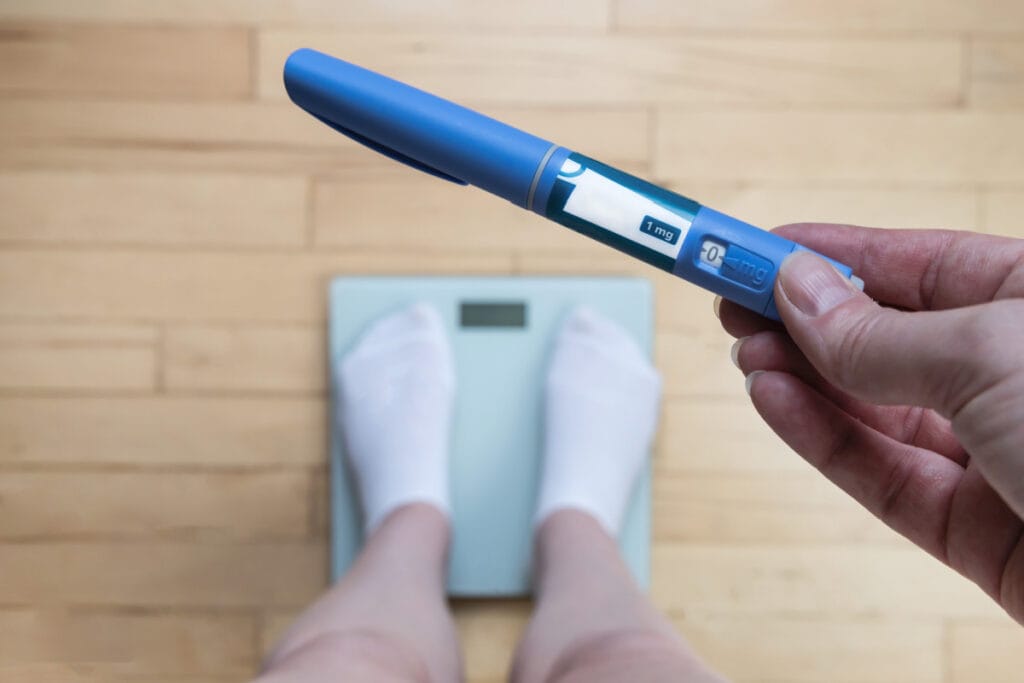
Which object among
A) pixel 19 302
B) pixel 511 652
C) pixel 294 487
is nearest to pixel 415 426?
pixel 294 487

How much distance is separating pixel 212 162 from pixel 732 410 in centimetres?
52

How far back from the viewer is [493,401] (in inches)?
29.9

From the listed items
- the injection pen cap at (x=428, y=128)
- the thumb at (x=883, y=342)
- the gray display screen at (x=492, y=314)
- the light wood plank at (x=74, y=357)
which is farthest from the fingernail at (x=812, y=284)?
the light wood plank at (x=74, y=357)

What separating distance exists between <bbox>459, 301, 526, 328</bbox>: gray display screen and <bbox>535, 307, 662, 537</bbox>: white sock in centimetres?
4

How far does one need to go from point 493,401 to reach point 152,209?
1.16 feet

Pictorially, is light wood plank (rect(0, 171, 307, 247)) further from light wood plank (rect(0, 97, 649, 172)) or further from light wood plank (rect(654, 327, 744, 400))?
light wood plank (rect(654, 327, 744, 400))

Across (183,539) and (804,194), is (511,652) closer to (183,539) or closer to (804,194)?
(183,539)

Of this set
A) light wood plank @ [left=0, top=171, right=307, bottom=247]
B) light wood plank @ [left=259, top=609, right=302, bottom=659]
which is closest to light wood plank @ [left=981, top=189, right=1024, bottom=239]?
light wood plank @ [left=0, top=171, right=307, bottom=247]

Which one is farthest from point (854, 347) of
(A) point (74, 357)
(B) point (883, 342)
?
(A) point (74, 357)

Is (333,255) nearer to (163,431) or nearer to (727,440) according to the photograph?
(163,431)

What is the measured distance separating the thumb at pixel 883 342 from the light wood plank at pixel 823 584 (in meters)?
0.41

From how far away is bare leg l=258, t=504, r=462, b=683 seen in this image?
1.82ft

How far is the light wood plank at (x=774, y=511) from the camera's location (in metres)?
0.74

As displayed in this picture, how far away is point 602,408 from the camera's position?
78cm
